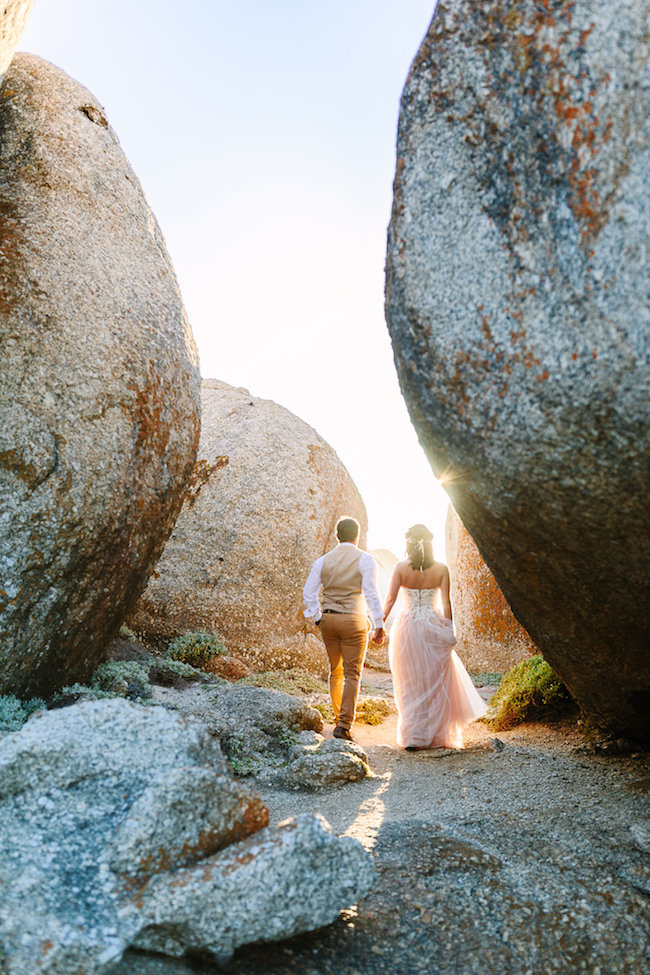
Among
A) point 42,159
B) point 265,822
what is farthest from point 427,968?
point 42,159

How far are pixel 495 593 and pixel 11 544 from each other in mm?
Result: 8791

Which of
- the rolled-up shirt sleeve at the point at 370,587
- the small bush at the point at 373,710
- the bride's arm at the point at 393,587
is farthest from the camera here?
the small bush at the point at 373,710

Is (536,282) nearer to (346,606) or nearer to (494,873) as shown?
(494,873)

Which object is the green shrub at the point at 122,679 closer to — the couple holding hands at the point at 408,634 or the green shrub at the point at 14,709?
the green shrub at the point at 14,709

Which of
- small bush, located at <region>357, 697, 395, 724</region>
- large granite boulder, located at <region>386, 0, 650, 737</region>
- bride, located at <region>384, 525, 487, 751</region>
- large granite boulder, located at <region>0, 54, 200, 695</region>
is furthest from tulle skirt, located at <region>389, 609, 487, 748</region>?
large granite boulder, located at <region>386, 0, 650, 737</region>

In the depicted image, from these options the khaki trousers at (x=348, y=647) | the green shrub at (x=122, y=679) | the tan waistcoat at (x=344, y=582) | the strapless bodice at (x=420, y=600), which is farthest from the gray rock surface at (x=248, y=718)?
the strapless bodice at (x=420, y=600)

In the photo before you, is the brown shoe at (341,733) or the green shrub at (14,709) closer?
the green shrub at (14,709)

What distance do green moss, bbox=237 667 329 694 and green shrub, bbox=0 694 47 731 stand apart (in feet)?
14.8

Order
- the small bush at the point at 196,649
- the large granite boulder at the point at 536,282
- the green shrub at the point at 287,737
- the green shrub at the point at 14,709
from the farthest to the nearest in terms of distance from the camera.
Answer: the small bush at the point at 196,649 < the green shrub at the point at 287,737 < the green shrub at the point at 14,709 < the large granite boulder at the point at 536,282

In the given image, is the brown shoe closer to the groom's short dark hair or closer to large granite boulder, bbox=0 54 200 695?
the groom's short dark hair

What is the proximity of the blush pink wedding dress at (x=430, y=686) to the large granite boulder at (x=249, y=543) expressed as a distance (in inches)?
163

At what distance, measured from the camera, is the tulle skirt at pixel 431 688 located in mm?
7438

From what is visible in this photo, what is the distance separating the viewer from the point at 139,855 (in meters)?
2.80

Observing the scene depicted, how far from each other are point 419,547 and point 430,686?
1.46 metres
